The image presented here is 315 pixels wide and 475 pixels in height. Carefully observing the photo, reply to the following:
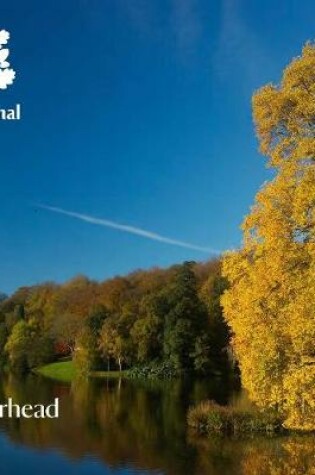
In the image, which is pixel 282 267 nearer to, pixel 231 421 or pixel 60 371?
pixel 231 421

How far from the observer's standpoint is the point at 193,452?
28.2 meters

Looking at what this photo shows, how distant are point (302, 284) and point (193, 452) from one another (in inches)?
639

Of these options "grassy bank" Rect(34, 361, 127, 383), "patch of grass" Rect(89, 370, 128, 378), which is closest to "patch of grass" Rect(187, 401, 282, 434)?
"grassy bank" Rect(34, 361, 127, 383)

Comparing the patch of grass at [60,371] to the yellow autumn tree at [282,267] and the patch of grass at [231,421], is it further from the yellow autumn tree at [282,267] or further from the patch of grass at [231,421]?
the yellow autumn tree at [282,267]

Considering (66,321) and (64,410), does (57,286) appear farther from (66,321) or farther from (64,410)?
(64,410)

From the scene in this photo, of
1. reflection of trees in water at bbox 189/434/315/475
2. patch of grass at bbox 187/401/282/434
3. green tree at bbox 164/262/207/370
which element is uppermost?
green tree at bbox 164/262/207/370

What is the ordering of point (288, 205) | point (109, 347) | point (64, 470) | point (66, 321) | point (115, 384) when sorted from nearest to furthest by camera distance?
point (288, 205) < point (64, 470) < point (115, 384) < point (109, 347) < point (66, 321)

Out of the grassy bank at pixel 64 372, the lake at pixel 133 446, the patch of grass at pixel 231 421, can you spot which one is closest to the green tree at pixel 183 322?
the grassy bank at pixel 64 372

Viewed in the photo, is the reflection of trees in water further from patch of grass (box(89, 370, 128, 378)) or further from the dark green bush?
patch of grass (box(89, 370, 128, 378))

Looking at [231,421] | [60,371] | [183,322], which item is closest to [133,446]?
[231,421]

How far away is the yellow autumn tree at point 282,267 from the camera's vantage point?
14.0m

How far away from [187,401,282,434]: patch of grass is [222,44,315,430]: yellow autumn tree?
681 inches

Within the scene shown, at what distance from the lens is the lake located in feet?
83.5

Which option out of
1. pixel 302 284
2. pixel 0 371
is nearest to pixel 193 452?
pixel 302 284
